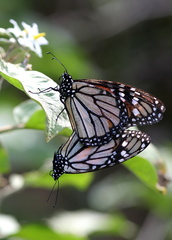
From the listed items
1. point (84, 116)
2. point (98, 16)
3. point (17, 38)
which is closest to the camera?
point (17, 38)

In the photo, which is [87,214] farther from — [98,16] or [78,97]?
[98,16]

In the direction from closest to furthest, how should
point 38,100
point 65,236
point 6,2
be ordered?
point 38,100
point 65,236
point 6,2

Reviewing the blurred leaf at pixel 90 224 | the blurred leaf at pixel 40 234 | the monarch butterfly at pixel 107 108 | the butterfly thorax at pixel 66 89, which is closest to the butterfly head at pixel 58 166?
the monarch butterfly at pixel 107 108

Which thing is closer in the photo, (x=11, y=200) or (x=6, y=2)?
(x=6, y=2)

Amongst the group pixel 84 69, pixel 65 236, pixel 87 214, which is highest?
pixel 84 69

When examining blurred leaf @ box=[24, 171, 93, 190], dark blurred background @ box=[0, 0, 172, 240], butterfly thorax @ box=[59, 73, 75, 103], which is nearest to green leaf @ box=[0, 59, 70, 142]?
butterfly thorax @ box=[59, 73, 75, 103]

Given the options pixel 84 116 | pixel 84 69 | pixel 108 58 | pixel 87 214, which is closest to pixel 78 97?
pixel 84 116

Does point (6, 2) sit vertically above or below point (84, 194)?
above
